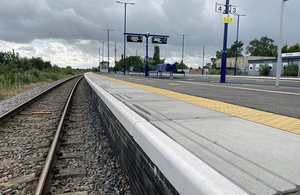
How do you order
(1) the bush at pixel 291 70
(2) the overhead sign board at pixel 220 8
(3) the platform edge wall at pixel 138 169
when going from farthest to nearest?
(1) the bush at pixel 291 70 → (2) the overhead sign board at pixel 220 8 → (3) the platform edge wall at pixel 138 169

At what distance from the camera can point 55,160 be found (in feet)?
13.1

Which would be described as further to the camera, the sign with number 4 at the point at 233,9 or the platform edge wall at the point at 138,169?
the sign with number 4 at the point at 233,9

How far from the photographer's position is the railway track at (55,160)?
3264 millimetres

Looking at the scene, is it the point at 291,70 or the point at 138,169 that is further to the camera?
the point at 291,70

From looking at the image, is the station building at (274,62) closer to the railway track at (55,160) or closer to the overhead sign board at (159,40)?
the overhead sign board at (159,40)

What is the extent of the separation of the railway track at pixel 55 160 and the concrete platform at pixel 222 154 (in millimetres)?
1053

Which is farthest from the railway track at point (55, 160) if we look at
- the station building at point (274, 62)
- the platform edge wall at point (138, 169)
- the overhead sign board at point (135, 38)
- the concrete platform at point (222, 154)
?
the station building at point (274, 62)

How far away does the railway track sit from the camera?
326 centimetres

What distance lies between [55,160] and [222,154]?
3126mm

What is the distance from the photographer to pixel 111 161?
4.27m

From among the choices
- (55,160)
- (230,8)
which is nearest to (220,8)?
(230,8)

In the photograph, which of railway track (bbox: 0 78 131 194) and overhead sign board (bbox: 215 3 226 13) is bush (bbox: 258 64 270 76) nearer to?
overhead sign board (bbox: 215 3 226 13)

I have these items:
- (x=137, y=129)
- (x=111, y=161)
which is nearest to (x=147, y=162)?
(x=137, y=129)

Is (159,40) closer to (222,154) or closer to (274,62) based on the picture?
(274,62)
